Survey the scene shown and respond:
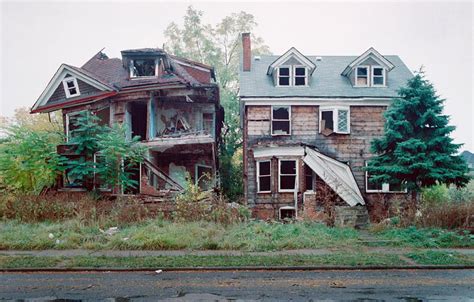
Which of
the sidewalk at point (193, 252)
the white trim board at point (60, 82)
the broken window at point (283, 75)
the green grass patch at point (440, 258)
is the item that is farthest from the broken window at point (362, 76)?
the white trim board at point (60, 82)

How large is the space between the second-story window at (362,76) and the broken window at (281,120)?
5030mm

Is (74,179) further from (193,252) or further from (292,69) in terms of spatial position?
(292,69)

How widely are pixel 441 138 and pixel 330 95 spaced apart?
694cm

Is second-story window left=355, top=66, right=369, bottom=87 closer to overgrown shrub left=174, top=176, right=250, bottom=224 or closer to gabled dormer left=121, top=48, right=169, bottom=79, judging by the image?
gabled dormer left=121, top=48, right=169, bottom=79

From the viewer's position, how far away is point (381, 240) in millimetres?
11922

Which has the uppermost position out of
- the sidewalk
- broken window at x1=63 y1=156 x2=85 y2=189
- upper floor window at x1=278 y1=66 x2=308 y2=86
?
upper floor window at x1=278 y1=66 x2=308 y2=86

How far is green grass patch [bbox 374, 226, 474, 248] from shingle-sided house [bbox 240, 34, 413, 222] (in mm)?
7457

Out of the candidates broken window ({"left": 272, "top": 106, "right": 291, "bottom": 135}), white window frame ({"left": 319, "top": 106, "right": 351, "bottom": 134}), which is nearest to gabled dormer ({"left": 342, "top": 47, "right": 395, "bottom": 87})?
white window frame ({"left": 319, "top": 106, "right": 351, "bottom": 134})

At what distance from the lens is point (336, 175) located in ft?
62.7

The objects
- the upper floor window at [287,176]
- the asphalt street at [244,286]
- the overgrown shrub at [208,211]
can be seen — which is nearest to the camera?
the asphalt street at [244,286]

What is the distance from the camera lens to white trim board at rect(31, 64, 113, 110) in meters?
21.0

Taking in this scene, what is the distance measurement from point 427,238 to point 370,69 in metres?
13.3

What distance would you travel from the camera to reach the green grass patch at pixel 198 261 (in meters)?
8.98

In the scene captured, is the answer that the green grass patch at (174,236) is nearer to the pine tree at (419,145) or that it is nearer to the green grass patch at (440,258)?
the green grass patch at (440,258)
